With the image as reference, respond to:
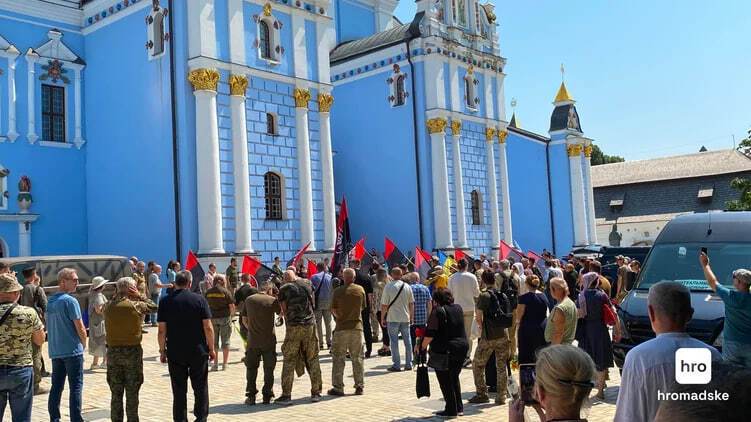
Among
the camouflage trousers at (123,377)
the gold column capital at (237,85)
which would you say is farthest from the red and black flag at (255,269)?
the camouflage trousers at (123,377)

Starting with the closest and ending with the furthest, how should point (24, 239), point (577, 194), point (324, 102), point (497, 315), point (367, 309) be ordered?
point (497, 315) < point (367, 309) < point (24, 239) < point (324, 102) < point (577, 194)

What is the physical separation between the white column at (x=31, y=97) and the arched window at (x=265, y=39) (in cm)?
760

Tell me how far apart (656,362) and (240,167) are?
2069 centimetres

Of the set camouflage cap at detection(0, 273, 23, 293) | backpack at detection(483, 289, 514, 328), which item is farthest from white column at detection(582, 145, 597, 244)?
camouflage cap at detection(0, 273, 23, 293)

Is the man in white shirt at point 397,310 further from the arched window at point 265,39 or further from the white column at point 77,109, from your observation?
the white column at point 77,109

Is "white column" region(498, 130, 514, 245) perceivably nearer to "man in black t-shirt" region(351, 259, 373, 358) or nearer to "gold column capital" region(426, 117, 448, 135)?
"gold column capital" region(426, 117, 448, 135)

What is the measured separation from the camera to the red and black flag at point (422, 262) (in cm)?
2080

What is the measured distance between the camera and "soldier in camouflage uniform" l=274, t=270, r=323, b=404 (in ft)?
34.9

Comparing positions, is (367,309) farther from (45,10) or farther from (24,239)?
(45,10)

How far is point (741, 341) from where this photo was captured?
766cm

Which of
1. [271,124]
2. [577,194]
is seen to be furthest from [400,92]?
[577,194]

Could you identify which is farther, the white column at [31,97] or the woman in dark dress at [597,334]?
the white column at [31,97]

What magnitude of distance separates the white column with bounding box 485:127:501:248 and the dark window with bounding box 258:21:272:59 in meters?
13.1

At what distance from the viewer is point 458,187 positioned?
32.6 meters
